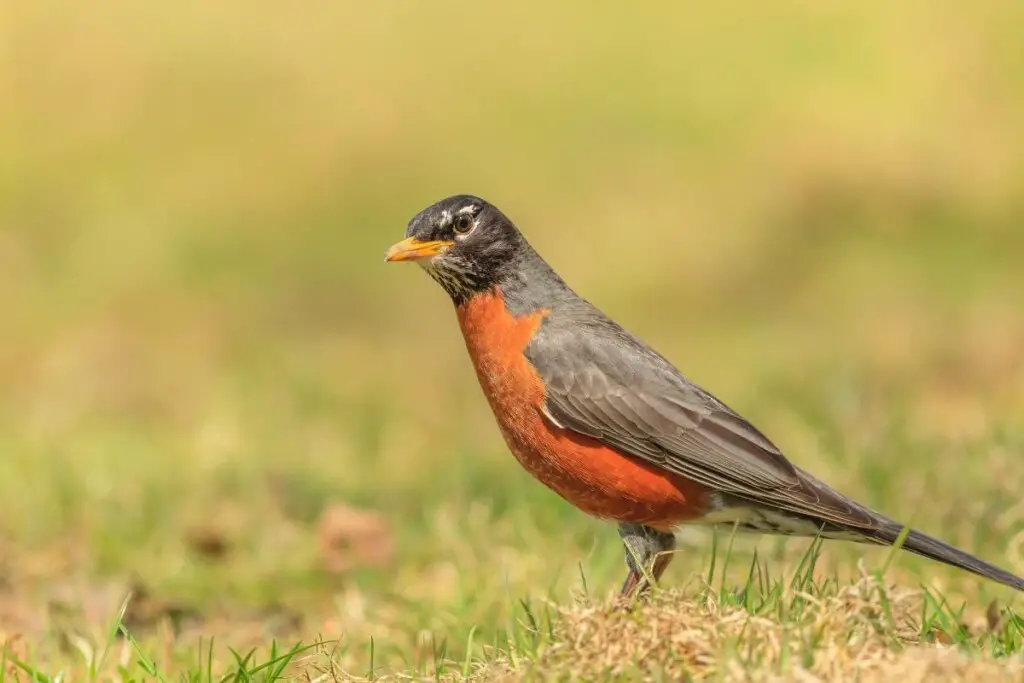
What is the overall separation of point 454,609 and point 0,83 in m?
12.0

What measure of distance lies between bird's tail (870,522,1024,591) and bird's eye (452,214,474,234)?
185 cm

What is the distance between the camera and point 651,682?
339 cm

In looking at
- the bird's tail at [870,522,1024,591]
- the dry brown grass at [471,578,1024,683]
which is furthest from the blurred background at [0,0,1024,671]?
the dry brown grass at [471,578,1024,683]

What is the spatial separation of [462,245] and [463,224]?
8 cm

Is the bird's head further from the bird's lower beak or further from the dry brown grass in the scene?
the dry brown grass

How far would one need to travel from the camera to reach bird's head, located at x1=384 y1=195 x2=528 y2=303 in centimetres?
536

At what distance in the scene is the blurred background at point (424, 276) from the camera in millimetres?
6336

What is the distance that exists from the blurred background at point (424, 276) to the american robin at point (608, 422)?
51 cm

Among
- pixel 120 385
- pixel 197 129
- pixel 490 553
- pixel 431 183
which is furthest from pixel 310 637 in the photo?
pixel 197 129

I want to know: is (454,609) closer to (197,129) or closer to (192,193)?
(192,193)

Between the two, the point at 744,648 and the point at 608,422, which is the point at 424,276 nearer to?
the point at 608,422

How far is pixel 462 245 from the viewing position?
17.7 feet

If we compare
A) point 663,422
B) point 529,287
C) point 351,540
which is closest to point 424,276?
point 351,540

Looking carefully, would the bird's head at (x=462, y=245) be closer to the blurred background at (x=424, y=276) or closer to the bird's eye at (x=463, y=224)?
the bird's eye at (x=463, y=224)
